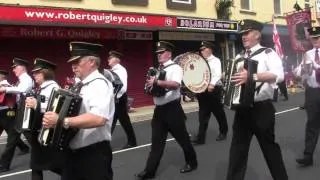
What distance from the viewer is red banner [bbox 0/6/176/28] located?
14.9 meters

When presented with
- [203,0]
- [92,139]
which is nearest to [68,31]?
[203,0]

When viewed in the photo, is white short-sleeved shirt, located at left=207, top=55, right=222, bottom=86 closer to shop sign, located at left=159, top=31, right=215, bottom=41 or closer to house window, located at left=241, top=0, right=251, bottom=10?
shop sign, located at left=159, top=31, right=215, bottom=41

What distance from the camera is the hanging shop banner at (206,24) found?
67.4ft

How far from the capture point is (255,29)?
617cm

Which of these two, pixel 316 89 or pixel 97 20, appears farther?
pixel 97 20

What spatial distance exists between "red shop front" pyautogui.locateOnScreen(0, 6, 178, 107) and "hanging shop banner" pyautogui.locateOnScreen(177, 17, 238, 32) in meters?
0.97

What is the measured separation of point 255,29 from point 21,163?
5.26m

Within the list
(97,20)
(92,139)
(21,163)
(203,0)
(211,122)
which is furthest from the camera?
(203,0)

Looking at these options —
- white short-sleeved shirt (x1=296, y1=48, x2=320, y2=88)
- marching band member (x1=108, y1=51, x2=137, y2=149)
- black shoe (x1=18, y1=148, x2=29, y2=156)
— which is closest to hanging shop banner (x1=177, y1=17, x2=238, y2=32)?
marching band member (x1=108, y1=51, x2=137, y2=149)

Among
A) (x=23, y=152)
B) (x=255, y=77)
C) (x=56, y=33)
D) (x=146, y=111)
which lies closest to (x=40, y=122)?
(x=255, y=77)

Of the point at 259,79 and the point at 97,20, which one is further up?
the point at 97,20

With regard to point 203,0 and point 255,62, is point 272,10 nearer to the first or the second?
point 203,0

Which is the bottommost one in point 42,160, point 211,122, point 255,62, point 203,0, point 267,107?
point 211,122

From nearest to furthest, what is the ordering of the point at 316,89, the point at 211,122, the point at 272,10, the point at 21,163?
1. the point at 316,89
2. the point at 21,163
3. the point at 211,122
4. the point at 272,10
